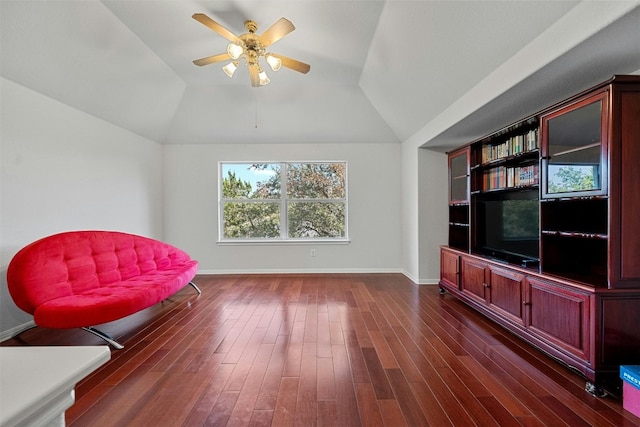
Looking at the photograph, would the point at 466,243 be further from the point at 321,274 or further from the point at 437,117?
the point at 321,274

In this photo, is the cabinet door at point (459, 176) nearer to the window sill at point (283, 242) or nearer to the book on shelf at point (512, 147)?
the book on shelf at point (512, 147)

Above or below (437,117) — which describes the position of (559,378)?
below

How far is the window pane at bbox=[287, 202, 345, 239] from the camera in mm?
5145

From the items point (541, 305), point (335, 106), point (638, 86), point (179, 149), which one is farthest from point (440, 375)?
point (179, 149)

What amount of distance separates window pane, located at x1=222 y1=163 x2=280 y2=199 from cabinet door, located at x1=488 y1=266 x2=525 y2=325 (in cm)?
358

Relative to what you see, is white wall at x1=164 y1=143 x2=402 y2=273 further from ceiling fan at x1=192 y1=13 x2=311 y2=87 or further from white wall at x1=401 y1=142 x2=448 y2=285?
ceiling fan at x1=192 y1=13 x2=311 y2=87

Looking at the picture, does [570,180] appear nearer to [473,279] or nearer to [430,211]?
[473,279]

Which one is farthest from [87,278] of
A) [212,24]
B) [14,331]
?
[212,24]

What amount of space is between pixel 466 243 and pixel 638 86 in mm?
2362

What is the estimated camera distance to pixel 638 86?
5.69 ft

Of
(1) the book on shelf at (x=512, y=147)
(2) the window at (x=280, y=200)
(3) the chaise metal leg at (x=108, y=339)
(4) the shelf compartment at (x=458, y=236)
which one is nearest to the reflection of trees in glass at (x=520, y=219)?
(1) the book on shelf at (x=512, y=147)

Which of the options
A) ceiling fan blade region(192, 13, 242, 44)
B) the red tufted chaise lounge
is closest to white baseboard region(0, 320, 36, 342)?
the red tufted chaise lounge

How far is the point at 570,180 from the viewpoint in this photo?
2.09m

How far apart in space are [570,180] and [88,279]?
433cm
